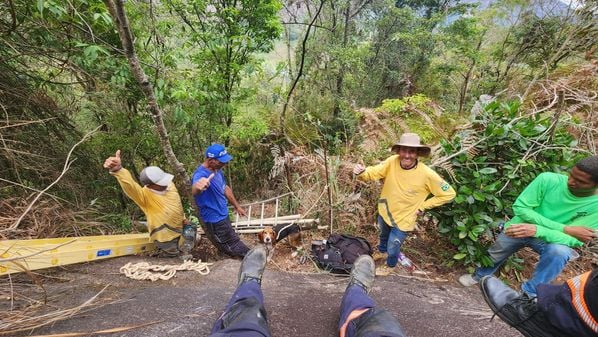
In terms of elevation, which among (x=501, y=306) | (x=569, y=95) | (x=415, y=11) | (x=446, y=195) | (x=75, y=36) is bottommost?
(x=501, y=306)

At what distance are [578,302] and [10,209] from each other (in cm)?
489

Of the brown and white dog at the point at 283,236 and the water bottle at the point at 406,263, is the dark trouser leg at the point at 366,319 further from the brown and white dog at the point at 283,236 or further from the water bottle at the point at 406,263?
the brown and white dog at the point at 283,236

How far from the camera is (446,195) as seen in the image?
10.1ft

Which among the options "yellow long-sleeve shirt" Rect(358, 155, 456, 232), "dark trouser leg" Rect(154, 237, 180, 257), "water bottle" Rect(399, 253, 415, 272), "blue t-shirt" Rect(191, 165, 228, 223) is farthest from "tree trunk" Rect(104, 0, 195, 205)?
"water bottle" Rect(399, 253, 415, 272)

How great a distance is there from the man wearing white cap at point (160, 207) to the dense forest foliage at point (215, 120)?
367 millimetres

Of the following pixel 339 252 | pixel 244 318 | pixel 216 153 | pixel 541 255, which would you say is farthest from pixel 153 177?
pixel 541 255

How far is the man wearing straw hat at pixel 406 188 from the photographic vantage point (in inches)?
122

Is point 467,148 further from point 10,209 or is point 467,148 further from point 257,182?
point 10,209

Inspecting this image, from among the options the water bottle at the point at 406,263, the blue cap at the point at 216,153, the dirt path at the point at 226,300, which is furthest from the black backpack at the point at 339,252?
the blue cap at the point at 216,153

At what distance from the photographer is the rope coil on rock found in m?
2.89

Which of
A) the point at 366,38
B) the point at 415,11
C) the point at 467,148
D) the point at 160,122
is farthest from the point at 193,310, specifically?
the point at 415,11

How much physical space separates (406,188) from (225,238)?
94.5 inches

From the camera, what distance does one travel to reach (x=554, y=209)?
2682 millimetres

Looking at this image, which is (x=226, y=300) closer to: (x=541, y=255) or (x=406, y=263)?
(x=406, y=263)
